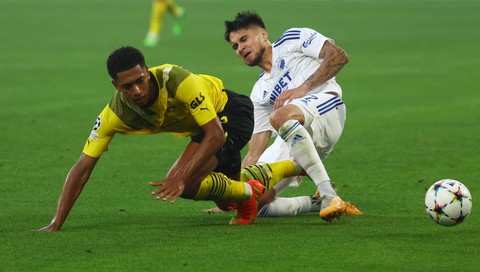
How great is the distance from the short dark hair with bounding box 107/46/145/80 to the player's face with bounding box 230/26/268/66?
2.04m

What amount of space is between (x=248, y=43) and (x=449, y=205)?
2.56m

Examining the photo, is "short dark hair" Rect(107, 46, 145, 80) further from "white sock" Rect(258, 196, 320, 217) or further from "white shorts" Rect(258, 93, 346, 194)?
"white sock" Rect(258, 196, 320, 217)

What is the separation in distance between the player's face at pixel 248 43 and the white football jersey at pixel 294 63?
0.69ft

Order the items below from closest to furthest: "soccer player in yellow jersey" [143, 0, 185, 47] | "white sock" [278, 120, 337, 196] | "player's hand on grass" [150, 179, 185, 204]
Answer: "player's hand on grass" [150, 179, 185, 204] < "white sock" [278, 120, 337, 196] < "soccer player in yellow jersey" [143, 0, 185, 47]

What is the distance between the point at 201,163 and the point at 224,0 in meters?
46.7

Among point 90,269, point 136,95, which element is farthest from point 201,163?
point 90,269

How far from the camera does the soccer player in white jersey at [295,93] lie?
8.97 metres

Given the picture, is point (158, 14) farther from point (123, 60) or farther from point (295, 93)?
point (123, 60)

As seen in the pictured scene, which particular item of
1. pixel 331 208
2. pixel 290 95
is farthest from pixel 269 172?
pixel 331 208

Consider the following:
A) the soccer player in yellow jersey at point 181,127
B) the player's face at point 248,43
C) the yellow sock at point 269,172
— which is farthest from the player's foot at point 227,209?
the player's face at point 248,43

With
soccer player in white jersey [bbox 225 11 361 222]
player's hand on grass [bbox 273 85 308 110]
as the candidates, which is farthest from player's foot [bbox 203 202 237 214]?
player's hand on grass [bbox 273 85 308 110]

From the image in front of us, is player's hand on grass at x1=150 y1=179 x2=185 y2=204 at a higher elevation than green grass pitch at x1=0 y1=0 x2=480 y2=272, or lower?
higher

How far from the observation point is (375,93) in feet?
64.6

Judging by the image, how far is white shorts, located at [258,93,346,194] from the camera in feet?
30.7
